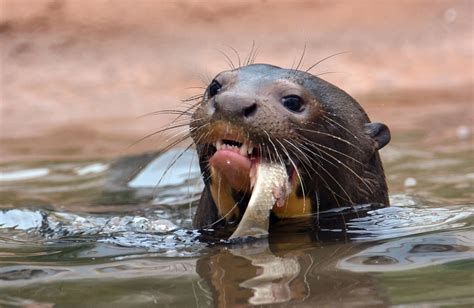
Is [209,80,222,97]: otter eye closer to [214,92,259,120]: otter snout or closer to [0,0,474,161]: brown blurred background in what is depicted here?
[214,92,259,120]: otter snout

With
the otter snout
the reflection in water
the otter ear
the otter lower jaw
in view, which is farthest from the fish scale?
the otter ear

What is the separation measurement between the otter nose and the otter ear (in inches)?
38.7

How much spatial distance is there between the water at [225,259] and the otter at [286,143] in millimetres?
142

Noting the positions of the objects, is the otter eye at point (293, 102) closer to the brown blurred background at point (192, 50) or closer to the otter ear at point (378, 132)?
the otter ear at point (378, 132)

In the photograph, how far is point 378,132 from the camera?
15.4 feet

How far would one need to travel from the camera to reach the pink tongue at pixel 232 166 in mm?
3768

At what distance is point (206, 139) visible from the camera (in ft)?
12.7

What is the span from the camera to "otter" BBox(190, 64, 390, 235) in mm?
3816

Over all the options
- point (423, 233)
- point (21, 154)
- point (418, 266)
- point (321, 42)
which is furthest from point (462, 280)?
point (321, 42)

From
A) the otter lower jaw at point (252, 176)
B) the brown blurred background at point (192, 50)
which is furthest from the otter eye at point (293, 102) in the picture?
the brown blurred background at point (192, 50)

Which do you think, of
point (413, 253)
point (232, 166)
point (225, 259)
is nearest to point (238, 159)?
point (232, 166)

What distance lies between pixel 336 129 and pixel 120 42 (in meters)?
7.58

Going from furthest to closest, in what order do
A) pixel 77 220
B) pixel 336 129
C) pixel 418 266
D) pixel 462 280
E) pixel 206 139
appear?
pixel 77 220 < pixel 336 129 < pixel 206 139 < pixel 418 266 < pixel 462 280

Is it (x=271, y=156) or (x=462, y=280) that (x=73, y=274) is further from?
(x=462, y=280)
